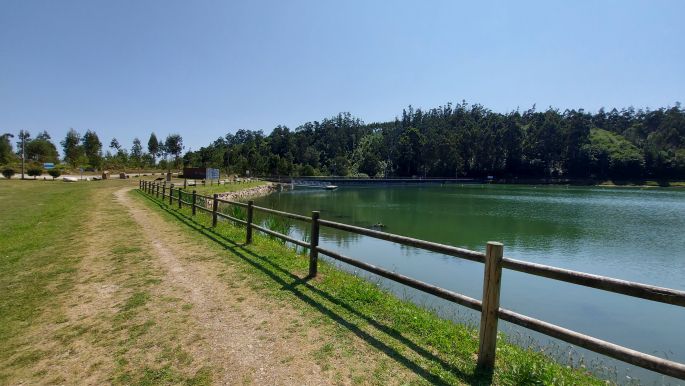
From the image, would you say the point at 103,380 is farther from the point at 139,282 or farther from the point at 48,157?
the point at 48,157

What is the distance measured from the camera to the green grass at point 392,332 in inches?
171

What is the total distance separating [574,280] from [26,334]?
279 inches

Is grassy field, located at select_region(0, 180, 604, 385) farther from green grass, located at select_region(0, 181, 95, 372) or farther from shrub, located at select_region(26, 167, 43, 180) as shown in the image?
shrub, located at select_region(26, 167, 43, 180)

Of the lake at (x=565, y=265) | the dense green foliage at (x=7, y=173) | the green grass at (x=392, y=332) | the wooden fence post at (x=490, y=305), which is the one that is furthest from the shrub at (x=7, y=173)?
the wooden fence post at (x=490, y=305)

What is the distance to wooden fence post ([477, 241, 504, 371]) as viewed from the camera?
436 cm

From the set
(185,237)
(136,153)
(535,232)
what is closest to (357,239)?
(185,237)

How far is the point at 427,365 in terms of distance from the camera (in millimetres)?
4570

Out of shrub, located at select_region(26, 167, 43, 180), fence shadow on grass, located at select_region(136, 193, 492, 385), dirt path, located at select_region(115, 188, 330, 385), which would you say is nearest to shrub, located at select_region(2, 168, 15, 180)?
shrub, located at select_region(26, 167, 43, 180)

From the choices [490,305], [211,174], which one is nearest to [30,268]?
[490,305]

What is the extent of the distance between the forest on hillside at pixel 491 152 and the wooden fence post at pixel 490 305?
92.3 m

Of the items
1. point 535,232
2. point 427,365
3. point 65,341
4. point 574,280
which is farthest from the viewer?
point 535,232

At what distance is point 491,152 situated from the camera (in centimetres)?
11175

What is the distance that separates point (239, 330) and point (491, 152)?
116414mm

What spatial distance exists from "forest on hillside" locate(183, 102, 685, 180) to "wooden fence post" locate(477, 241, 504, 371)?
303 feet
